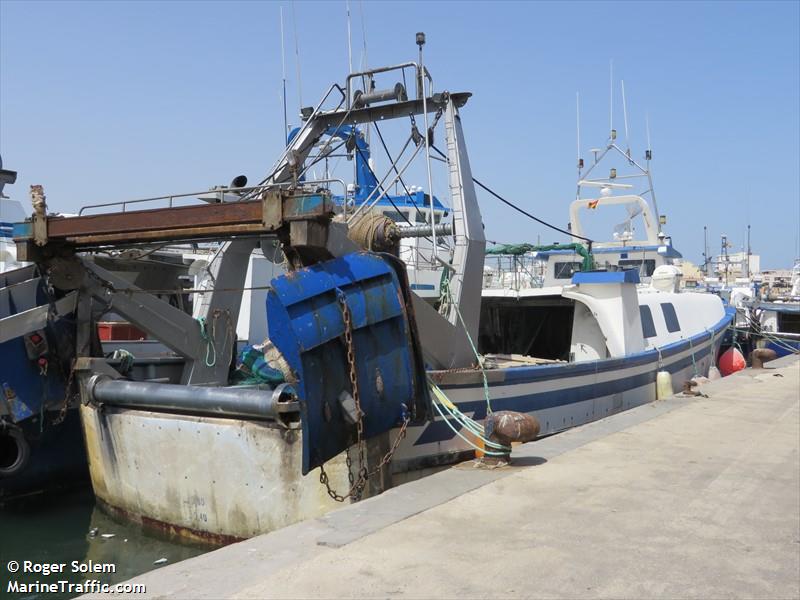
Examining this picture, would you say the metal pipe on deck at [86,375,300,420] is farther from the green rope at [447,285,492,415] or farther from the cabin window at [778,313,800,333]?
the cabin window at [778,313,800,333]

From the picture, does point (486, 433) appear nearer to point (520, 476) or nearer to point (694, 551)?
point (520, 476)

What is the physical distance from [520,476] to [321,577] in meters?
2.67

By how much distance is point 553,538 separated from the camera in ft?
15.0

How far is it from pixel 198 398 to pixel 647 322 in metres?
9.47

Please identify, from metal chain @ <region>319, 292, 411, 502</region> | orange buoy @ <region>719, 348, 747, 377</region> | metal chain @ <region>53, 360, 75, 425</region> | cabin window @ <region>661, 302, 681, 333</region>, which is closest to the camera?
metal chain @ <region>319, 292, 411, 502</region>

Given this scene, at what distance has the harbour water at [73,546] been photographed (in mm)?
6605

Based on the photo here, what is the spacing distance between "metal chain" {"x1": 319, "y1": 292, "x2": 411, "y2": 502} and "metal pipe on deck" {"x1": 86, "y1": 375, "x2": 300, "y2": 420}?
0.63 meters

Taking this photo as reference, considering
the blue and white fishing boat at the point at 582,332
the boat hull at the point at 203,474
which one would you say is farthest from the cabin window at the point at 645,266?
the boat hull at the point at 203,474

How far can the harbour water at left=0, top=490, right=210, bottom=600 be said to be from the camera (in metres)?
6.61

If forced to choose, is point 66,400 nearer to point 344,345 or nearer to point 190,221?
point 190,221

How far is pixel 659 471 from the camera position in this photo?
6.42 meters

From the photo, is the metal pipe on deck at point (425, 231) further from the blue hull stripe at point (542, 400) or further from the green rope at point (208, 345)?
the green rope at point (208, 345)

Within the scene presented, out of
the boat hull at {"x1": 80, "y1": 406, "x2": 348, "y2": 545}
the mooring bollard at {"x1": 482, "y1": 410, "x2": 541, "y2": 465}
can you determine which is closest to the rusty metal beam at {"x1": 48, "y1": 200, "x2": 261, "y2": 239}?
the boat hull at {"x1": 80, "y1": 406, "x2": 348, "y2": 545}

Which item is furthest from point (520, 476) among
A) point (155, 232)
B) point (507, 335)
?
point (507, 335)
